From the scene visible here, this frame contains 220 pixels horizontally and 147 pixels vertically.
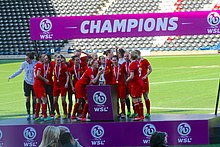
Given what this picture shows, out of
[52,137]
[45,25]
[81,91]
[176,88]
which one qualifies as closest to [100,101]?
[81,91]

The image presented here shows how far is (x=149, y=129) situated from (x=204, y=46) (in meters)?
30.9

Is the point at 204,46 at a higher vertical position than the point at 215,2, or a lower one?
lower

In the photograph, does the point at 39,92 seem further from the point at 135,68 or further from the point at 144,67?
the point at 144,67

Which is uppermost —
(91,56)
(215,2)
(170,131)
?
(215,2)

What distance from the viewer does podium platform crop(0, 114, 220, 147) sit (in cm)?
1645

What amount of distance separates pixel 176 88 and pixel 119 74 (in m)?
9.49

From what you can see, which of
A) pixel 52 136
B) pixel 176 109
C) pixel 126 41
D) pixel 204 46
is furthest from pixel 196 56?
pixel 52 136

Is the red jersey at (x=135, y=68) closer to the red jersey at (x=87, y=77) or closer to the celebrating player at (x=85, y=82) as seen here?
the celebrating player at (x=85, y=82)

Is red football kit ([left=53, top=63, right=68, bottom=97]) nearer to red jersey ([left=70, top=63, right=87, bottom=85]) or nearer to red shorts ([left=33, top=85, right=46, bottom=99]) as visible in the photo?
red jersey ([left=70, top=63, right=87, bottom=85])

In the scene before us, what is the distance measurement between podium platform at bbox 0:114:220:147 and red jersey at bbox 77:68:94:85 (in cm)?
108

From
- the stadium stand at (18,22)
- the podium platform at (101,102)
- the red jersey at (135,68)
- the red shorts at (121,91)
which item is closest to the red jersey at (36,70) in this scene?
the podium platform at (101,102)

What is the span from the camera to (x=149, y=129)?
653 inches

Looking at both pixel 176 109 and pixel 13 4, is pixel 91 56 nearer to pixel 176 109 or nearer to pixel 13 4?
pixel 176 109

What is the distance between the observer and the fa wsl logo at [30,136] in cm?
1691
